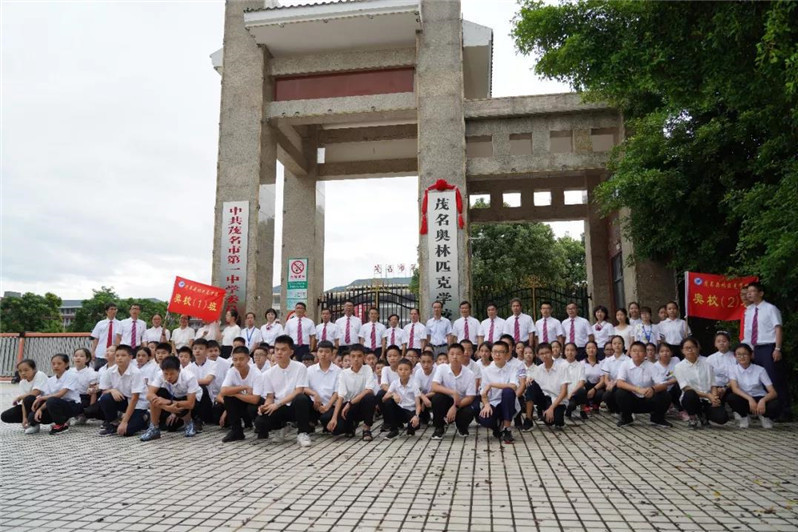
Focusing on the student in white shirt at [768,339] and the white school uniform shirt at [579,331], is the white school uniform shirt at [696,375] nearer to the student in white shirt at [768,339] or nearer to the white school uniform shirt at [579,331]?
the student in white shirt at [768,339]

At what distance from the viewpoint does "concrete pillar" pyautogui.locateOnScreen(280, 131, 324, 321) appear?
1575 cm

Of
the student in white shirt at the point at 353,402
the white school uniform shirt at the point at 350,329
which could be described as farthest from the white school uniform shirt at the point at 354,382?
the white school uniform shirt at the point at 350,329

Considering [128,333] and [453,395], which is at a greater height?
[128,333]

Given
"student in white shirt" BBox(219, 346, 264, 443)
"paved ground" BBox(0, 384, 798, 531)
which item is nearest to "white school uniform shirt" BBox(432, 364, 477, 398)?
"paved ground" BBox(0, 384, 798, 531)

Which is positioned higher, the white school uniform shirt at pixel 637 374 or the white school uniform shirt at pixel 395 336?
the white school uniform shirt at pixel 395 336

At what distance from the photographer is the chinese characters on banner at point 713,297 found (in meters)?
7.62

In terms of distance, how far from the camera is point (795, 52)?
3621 millimetres

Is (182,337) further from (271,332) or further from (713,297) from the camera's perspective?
(713,297)

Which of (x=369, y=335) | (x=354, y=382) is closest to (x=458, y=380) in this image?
(x=354, y=382)

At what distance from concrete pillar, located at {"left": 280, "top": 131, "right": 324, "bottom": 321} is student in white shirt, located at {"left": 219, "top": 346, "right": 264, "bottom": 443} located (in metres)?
9.27

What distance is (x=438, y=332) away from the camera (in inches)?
367

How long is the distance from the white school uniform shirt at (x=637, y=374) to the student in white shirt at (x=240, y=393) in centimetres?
441

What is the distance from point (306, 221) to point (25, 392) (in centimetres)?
968

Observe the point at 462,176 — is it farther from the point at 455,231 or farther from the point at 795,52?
the point at 795,52
